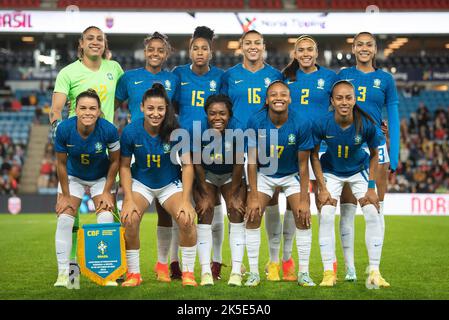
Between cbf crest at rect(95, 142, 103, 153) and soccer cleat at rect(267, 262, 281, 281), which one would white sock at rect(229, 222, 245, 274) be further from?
cbf crest at rect(95, 142, 103, 153)

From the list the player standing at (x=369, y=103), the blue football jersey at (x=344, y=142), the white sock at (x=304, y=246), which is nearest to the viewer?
the white sock at (x=304, y=246)

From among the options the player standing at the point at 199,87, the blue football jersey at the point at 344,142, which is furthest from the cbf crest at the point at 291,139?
the player standing at the point at 199,87

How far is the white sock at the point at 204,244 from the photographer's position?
6082mm

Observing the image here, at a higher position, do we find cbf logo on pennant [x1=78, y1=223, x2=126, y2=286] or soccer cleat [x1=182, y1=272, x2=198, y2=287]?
cbf logo on pennant [x1=78, y1=223, x2=126, y2=286]

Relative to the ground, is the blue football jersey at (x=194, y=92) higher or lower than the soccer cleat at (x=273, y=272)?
higher

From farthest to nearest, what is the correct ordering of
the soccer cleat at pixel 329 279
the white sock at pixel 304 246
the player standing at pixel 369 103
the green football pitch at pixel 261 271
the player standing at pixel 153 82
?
the player standing at pixel 153 82
the player standing at pixel 369 103
the white sock at pixel 304 246
the soccer cleat at pixel 329 279
the green football pitch at pixel 261 271

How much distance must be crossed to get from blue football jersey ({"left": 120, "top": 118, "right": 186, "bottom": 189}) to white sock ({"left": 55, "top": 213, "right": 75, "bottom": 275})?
73cm

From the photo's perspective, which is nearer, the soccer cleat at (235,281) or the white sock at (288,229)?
the soccer cleat at (235,281)

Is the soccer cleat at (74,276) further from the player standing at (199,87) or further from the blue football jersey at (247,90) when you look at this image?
the blue football jersey at (247,90)

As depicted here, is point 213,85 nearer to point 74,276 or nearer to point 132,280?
point 132,280

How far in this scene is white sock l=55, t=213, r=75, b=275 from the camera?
5.97 m

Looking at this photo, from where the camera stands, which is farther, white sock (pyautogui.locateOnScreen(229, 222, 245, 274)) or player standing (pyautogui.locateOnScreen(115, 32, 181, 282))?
player standing (pyautogui.locateOnScreen(115, 32, 181, 282))

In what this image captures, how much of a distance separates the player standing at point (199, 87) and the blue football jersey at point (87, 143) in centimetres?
75

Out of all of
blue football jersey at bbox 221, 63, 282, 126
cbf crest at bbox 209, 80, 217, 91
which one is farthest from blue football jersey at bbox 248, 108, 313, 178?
cbf crest at bbox 209, 80, 217, 91
